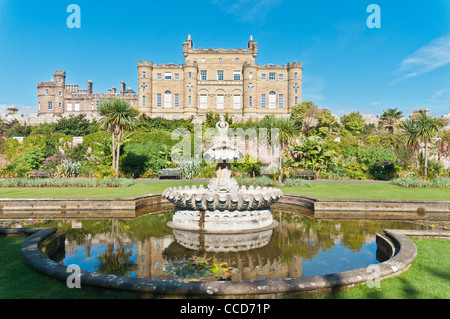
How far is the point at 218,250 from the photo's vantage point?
6898 millimetres

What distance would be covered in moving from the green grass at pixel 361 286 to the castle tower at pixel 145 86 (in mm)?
43901

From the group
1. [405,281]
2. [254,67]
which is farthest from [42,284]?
[254,67]

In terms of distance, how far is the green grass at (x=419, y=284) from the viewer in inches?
160

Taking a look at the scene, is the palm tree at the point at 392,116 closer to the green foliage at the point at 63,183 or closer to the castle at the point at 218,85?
the castle at the point at 218,85

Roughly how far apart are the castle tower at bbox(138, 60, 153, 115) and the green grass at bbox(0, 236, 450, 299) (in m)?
43.9

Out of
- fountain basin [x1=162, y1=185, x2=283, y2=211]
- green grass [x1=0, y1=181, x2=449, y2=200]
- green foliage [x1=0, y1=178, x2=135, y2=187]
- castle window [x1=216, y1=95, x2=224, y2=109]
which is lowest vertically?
green grass [x1=0, y1=181, x2=449, y2=200]

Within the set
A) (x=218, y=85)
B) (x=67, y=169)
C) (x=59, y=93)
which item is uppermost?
(x=59, y=93)

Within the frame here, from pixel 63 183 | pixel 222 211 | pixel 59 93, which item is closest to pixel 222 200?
pixel 222 211

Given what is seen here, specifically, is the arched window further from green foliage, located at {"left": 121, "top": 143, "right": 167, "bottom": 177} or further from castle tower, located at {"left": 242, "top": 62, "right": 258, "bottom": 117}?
green foliage, located at {"left": 121, "top": 143, "right": 167, "bottom": 177}

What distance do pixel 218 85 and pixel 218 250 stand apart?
43659 mm

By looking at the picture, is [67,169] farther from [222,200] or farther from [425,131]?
[425,131]

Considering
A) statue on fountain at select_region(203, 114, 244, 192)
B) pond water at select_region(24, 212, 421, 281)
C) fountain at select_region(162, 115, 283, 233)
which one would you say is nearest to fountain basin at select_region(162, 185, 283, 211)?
fountain at select_region(162, 115, 283, 233)

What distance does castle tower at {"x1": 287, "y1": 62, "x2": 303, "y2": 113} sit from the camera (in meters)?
47.2
